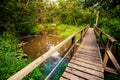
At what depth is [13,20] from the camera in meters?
12.6

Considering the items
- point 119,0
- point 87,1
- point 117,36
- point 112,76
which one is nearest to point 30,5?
point 87,1

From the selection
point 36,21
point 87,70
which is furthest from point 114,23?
point 36,21

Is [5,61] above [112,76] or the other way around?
above

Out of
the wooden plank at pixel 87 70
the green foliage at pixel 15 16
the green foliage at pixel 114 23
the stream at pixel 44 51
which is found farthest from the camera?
the green foliage at pixel 15 16

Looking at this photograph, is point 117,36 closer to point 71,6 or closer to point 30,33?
point 30,33

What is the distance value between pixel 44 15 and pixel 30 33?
41.5ft

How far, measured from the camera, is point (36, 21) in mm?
18547

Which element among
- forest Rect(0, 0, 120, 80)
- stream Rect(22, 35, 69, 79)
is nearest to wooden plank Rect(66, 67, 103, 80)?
forest Rect(0, 0, 120, 80)

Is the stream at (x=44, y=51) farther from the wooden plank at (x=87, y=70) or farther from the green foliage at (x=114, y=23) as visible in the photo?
the green foliage at (x=114, y=23)

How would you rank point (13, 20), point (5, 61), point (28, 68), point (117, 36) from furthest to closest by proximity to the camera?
point (13, 20)
point (117, 36)
point (5, 61)
point (28, 68)

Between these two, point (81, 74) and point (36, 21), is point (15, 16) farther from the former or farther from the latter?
point (81, 74)

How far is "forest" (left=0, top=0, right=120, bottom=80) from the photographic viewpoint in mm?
5379

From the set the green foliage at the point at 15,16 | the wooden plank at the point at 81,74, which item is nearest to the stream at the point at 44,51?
the wooden plank at the point at 81,74

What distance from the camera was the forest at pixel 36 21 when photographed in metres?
5.38
